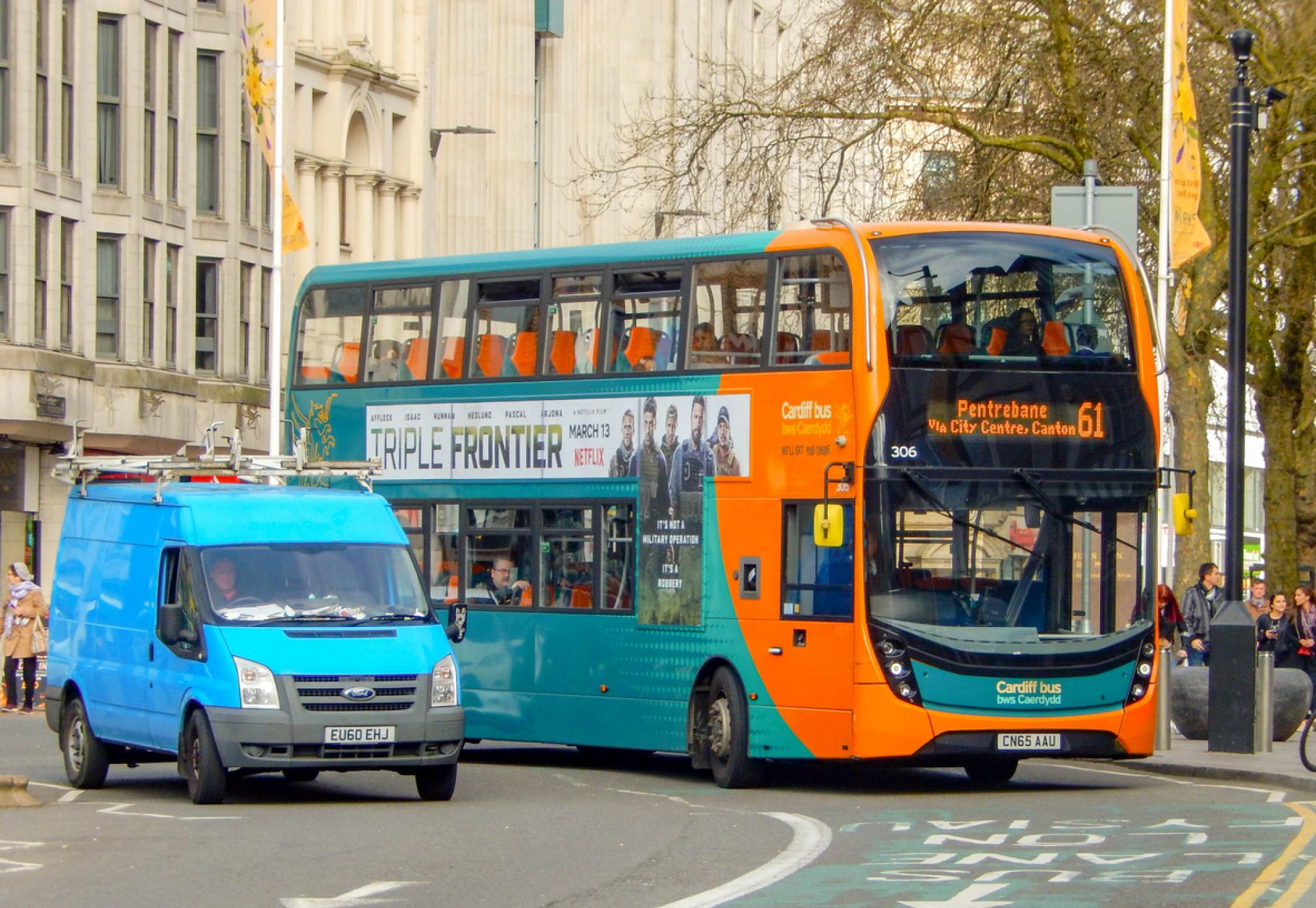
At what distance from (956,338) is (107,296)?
2740 cm

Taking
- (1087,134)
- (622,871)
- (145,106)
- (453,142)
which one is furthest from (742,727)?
(453,142)

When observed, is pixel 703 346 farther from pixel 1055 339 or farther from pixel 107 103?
pixel 107 103

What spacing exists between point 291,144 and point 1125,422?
33887mm

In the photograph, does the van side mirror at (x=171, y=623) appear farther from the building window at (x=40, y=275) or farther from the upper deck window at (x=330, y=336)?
the building window at (x=40, y=275)

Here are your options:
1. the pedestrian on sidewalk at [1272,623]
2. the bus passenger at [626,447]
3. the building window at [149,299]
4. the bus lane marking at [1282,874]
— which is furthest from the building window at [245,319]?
the bus lane marking at [1282,874]

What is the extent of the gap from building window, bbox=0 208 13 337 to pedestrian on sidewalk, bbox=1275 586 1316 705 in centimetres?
2073

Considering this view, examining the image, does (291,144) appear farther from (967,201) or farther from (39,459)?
(967,201)

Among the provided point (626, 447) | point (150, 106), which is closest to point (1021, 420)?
point (626, 447)

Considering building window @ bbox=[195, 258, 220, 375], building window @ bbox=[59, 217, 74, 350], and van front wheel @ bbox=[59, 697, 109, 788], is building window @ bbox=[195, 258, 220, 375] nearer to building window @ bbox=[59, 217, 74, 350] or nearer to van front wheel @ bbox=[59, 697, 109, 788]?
building window @ bbox=[59, 217, 74, 350]

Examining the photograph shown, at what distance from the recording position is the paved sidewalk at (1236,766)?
2041 centimetres

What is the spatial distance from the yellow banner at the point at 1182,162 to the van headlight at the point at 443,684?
11.8 metres

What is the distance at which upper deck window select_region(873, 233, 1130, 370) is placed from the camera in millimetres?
18984

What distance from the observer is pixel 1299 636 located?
93.4 feet

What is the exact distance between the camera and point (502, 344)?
2252 centimetres
